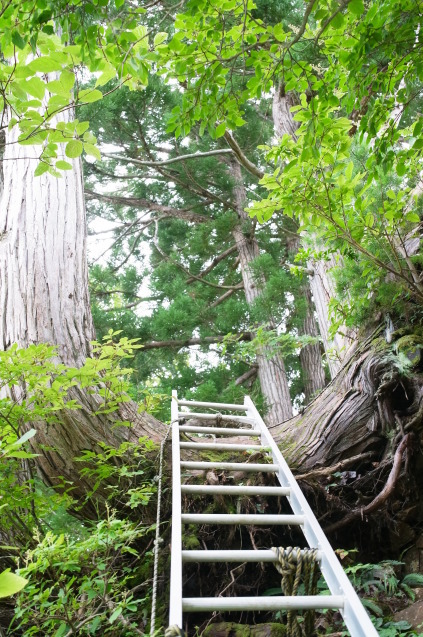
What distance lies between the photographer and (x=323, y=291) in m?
4.56

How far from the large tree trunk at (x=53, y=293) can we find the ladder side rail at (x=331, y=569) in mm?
921

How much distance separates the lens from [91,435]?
257 centimetres

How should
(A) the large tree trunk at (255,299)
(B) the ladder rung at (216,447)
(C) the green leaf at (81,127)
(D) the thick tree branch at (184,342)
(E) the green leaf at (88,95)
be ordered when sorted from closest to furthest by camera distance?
(E) the green leaf at (88,95), (C) the green leaf at (81,127), (B) the ladder rung at (216,447), (A) the large tree trunk at (255,299), (D) the thick tree branch at (184,342)

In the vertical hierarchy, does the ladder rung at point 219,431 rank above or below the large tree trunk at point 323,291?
below

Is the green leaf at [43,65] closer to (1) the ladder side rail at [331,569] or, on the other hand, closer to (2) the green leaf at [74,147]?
(2) the green leaf at [74,147]

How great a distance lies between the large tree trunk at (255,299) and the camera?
598cm

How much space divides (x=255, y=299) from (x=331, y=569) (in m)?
4.82

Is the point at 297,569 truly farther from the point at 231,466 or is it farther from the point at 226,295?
the point at 226,295

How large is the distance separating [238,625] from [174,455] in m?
0.83

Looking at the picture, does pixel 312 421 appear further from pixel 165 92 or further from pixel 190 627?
pixel 165 92

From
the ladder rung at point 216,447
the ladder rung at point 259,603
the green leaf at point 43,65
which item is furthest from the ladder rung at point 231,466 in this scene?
the green leaf at point 43,65

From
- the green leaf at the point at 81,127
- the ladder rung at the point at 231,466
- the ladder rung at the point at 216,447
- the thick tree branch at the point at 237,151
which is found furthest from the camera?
the thick tree branch at the point at 237,151

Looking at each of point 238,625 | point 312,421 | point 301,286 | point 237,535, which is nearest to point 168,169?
point 301,286

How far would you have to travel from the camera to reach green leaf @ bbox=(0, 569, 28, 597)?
64 cm
